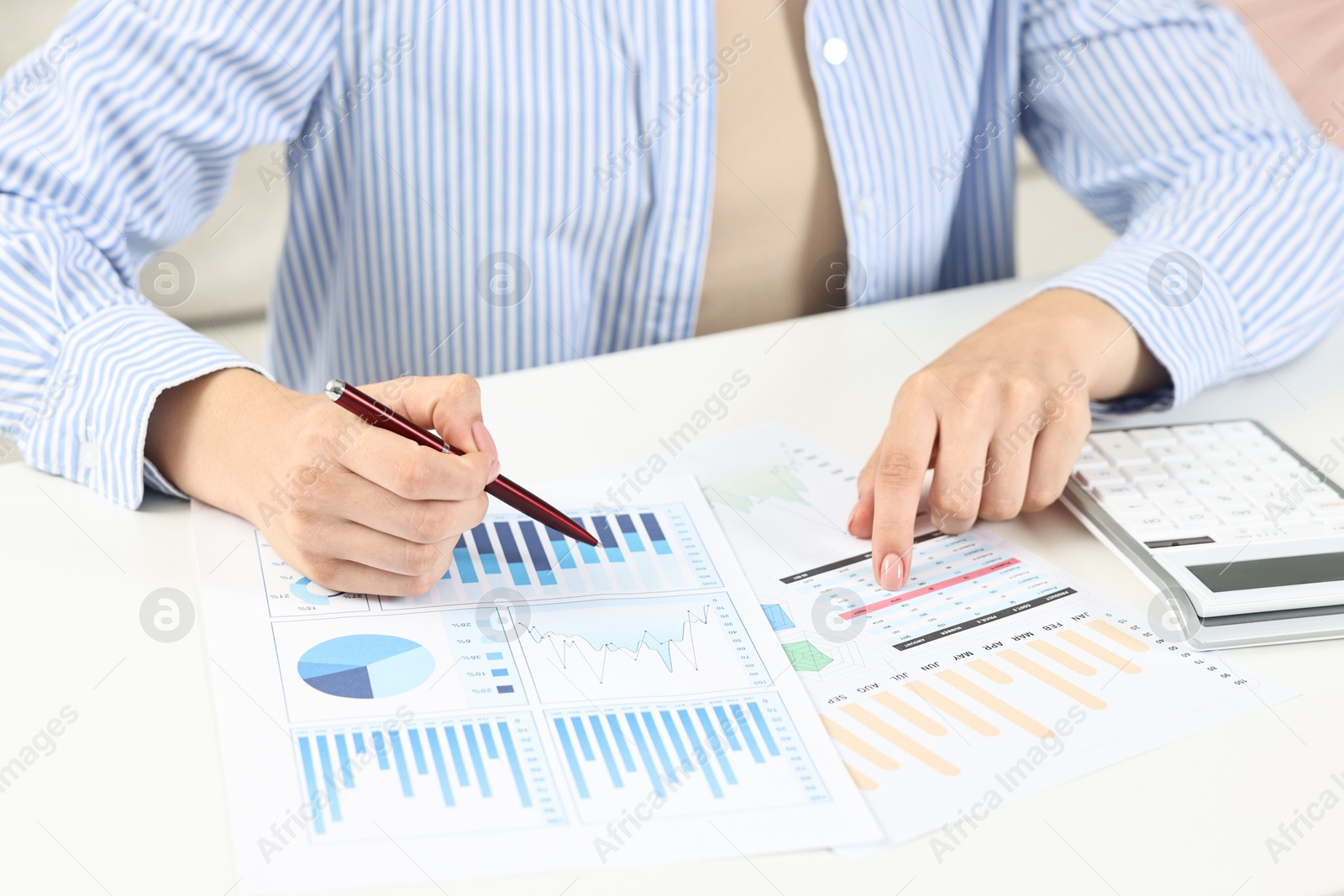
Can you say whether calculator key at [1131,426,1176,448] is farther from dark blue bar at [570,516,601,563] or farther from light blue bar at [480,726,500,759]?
light blue bar at [480,726,500,759]

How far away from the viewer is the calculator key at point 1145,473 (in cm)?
80

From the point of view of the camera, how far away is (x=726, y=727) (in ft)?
1.83

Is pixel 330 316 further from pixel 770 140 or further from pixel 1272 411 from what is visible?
pixel 1272 411

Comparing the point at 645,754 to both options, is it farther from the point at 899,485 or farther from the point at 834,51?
the point at 834,51

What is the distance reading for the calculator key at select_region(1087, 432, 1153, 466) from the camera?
0.82m

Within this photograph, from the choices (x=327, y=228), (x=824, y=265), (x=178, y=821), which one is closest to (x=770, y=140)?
(x=824, y=265)

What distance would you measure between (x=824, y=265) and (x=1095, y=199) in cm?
30

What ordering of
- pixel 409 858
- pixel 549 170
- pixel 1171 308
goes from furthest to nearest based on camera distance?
pixel 549 170 → pixel 1171 308 → pixel 409 858

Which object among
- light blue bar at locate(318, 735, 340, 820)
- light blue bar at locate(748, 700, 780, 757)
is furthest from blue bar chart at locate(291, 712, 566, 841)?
light blue bar at locate(748, 700, 780, 757)

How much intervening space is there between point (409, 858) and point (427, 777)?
1.8 inches

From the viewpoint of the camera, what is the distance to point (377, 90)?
1.03 m

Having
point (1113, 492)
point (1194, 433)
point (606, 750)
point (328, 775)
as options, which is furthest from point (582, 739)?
point (1194, 433)

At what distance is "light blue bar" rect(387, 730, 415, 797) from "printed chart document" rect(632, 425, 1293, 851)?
0.20m

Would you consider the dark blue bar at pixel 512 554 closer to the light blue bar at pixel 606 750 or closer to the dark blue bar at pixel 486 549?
the dark blue bar at pixel 486 549
